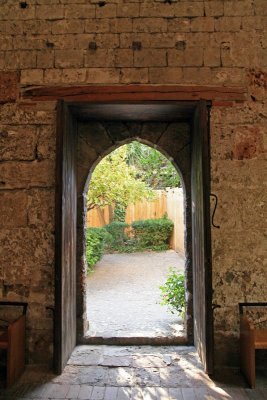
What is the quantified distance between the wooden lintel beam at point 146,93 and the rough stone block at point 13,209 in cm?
95

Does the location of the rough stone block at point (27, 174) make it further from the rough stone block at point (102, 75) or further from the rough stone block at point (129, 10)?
the rough stone block at point (129, 10)

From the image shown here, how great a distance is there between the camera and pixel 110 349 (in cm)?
330

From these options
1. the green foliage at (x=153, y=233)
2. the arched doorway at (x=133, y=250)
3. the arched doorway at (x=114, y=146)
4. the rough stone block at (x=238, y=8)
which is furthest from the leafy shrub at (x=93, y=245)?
the rough stone block at (x=238, y=8)

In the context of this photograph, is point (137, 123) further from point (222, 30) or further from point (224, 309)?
point (224, 309)

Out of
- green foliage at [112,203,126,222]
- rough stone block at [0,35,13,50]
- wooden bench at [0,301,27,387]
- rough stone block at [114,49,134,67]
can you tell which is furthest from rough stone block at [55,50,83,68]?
green foliage at [112,203,126,222]

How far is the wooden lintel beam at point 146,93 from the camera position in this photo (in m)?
2.96

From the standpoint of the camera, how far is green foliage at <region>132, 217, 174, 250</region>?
1273cm

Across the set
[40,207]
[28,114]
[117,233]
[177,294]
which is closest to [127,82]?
[28,114]

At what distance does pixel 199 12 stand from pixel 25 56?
1.62 m

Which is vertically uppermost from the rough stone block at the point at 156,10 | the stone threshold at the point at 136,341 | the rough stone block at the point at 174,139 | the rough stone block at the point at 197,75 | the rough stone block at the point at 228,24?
the rough stone block at the point at 156,10

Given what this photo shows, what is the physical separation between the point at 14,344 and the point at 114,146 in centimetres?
207

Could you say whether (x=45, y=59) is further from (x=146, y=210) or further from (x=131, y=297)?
(x=146, y=210)

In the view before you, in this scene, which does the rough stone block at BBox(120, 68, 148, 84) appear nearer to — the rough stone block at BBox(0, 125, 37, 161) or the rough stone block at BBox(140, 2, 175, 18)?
the rough stone block at BBox(140, 2, 175, 18)

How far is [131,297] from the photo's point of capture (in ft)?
21.6
